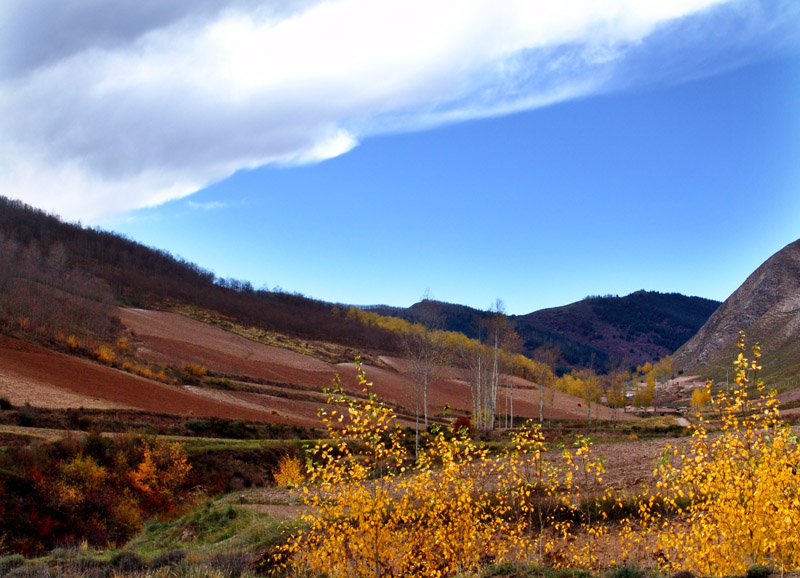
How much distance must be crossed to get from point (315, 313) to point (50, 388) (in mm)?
146844

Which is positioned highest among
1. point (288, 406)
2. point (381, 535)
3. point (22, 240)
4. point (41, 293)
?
point (22, 240)

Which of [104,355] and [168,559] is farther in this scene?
[104,355]

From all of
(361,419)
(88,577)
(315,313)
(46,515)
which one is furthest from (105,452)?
(315,313)

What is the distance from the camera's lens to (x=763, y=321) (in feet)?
467

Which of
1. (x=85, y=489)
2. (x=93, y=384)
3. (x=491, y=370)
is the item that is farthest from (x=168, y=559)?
(x=491, y=370)

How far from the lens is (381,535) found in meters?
9.21

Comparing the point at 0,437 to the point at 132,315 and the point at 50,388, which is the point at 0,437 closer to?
the point at 50,388

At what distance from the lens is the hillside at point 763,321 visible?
12400 centimetres

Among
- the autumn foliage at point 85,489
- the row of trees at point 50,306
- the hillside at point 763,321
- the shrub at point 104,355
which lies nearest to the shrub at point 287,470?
the autumn foliage at point 85,489

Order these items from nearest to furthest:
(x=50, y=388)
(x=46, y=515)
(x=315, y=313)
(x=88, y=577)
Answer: (x=88, y=577)
(x=46, y=515)
(x=50, y=388)
(x=315, y=313)

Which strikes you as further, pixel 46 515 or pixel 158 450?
pixel 158 450

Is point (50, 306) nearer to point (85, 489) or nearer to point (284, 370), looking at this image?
point (284, 370)

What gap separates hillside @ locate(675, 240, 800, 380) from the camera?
12400 cm

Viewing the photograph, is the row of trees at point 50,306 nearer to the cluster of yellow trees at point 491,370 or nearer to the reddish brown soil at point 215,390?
the reddish brown soil at point 215,390
